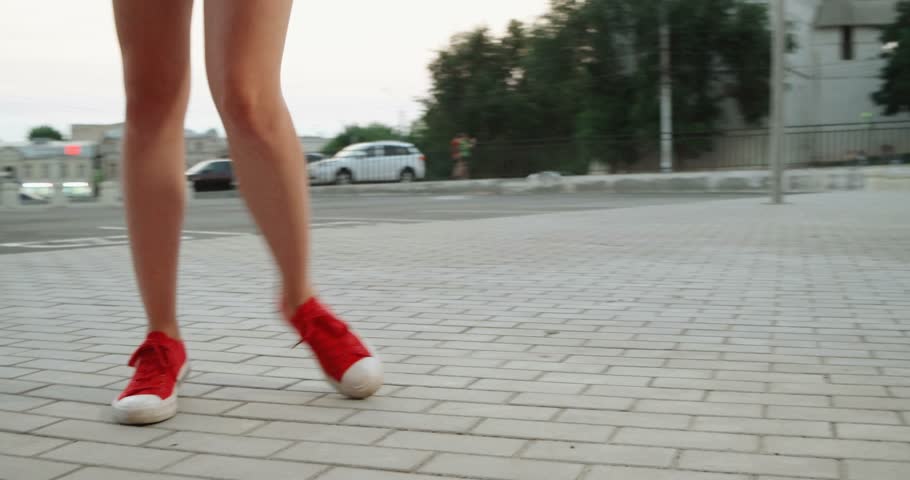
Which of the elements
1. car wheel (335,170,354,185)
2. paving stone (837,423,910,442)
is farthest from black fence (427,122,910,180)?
paving stone (837,423,910,442)

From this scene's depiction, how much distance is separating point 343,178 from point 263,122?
1175 inches

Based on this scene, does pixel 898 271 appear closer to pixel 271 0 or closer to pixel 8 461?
pixel 271 0

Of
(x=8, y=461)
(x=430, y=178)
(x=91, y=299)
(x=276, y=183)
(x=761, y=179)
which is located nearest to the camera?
(x=8, y=461)

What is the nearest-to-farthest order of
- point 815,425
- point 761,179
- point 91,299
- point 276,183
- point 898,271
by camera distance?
point 815,425
point 276,183
point 91,299
point 898,271
point 761,179

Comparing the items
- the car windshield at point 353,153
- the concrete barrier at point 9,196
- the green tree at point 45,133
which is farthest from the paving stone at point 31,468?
the green tree at point 45,133

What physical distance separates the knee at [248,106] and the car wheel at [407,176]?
2953 centimetres

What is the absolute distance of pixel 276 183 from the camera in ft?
8.13

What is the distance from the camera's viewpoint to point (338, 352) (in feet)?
8.14

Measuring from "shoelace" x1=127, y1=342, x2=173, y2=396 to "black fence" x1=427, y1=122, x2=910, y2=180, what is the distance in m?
24.0

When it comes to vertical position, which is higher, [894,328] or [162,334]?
[162,334]

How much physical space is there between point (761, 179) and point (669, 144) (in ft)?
21.6

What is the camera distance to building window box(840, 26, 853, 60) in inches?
1518

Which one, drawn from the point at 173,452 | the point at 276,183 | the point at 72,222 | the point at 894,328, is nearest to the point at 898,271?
the point at 894,328

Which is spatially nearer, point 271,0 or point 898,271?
point 271,0
